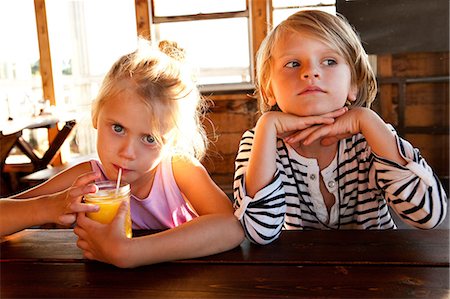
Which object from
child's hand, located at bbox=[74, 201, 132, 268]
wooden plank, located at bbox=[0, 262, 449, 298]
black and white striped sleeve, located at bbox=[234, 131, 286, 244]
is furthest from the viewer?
black and white striped sleeve, located at bbox=[234, 131, 286, 244]

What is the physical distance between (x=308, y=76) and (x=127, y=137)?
423 mm

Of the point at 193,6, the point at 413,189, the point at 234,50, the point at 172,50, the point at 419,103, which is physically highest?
the point at 193,6

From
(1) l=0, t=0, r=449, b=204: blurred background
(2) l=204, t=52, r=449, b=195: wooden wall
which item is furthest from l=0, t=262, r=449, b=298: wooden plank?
(2) l=204, t=52, r=449, b=195: wooden wall

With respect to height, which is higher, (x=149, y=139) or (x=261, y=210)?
→ (x=149, y=139)

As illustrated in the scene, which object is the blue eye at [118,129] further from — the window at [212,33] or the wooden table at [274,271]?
the window at [212,33]

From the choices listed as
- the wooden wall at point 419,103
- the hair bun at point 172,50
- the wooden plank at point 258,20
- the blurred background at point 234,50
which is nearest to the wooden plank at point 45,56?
the blurred background at point 234,50

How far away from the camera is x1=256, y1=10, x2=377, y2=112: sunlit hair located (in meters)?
1.15

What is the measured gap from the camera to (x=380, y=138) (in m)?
1.09

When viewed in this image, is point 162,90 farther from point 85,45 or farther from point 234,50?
point 85,45

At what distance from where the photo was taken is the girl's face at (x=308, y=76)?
3.60ft

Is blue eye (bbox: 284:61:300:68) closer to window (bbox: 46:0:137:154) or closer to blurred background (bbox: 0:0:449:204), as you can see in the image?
blurred background (bbox: 0:0:449:204)

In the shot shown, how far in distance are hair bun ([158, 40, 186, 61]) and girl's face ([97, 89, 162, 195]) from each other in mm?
207

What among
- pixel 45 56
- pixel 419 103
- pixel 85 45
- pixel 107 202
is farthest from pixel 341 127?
pixel 85 45

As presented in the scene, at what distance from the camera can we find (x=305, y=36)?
3.72 ft
